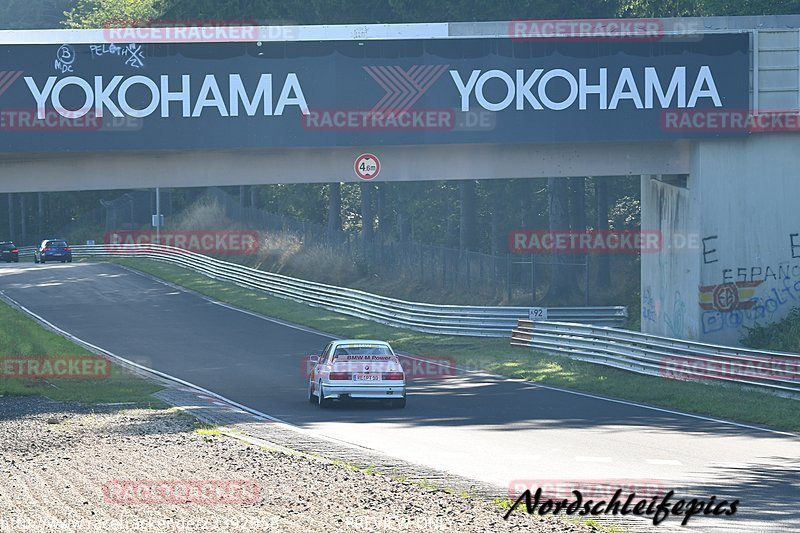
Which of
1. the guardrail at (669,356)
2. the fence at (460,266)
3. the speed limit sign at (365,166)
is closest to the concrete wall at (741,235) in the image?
the guardrail at (669,356)

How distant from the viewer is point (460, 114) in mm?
26078

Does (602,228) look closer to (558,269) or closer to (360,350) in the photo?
(558,269)

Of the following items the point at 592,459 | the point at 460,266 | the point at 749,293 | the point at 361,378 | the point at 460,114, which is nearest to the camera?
the point at 592,459

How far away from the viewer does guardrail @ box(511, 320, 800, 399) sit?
22.8m

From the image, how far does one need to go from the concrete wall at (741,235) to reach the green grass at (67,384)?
12.1 metres

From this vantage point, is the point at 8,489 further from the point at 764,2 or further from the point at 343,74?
the point at 764,2

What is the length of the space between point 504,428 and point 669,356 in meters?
7.76

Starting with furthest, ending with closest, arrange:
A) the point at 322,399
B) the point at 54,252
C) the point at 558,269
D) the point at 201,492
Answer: the point at 54,252 → the point at 558,269 → the point at 322,399 → the point at 201,492

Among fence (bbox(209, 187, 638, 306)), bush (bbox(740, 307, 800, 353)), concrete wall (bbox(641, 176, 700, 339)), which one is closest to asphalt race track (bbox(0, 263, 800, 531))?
concrete wall (bbox(641, 176, 700, 339))

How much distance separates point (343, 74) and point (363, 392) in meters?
7.37

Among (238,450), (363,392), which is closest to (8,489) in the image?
(238,450)

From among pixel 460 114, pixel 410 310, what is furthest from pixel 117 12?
pixel 460 114

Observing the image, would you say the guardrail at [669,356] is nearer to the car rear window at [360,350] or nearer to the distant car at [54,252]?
the car rear window at [360,350]

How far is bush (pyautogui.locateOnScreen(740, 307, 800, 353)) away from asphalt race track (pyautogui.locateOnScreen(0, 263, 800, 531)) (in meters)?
4.96
